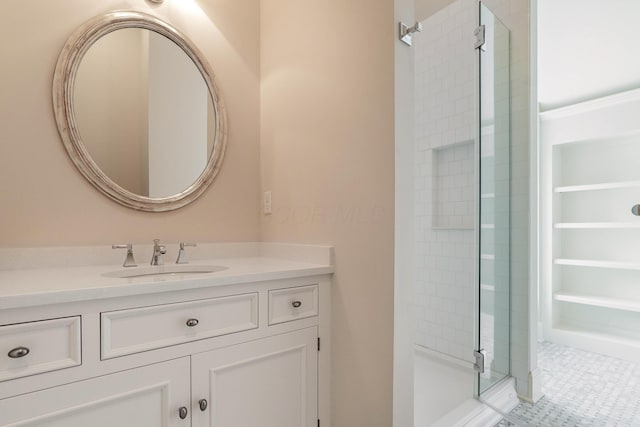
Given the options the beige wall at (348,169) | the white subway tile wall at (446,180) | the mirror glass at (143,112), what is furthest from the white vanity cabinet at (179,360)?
the white subway tile wall at (446,180)

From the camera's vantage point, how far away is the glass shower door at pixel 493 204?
190cm

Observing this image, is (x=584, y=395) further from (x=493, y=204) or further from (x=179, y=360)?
(x=179, y=360)

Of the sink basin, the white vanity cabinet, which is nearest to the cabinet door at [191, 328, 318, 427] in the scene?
the white vanity cabinet

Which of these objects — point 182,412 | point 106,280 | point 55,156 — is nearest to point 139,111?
point 55,156

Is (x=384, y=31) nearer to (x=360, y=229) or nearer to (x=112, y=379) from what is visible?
(x=360, y=229)

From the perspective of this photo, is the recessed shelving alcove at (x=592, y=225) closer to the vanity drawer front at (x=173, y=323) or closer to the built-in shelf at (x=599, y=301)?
the built-in shelf at (x=599, y=301)

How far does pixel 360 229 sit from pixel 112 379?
3.15 feet

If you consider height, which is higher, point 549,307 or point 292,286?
point 292,286

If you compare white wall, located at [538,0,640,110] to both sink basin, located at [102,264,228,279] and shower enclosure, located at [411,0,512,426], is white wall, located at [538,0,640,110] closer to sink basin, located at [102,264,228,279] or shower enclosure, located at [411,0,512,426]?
shower enclosure, located at [411,0,512,426]

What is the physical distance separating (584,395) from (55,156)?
3.08m

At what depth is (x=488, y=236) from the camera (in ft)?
6.35

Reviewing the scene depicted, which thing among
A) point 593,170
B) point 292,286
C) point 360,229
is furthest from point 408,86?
point 593,170

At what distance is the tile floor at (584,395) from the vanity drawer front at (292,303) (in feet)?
4.02

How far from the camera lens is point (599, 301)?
3008 millimetres
